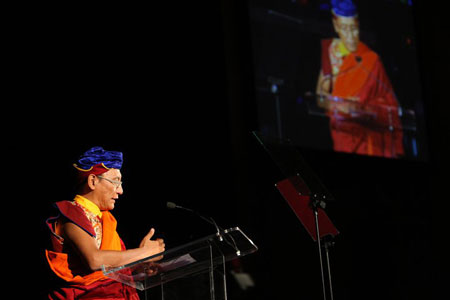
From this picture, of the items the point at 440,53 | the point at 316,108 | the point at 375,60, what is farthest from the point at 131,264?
the point at 440,53

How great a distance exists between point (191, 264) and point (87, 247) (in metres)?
0.44

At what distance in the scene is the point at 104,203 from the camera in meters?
2.78

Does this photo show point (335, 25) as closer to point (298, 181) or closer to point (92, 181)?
point (298, 181)

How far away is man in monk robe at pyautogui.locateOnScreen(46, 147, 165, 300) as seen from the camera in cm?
251

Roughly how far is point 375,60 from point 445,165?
60.6 inches

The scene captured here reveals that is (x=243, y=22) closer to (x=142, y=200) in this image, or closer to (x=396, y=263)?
(x=142, y=200)

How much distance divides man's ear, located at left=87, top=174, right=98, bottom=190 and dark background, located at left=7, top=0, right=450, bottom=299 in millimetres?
778

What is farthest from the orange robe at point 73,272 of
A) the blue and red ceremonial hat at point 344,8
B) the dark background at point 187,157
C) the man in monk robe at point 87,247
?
the blue and red ceremonial hat at point 344,8

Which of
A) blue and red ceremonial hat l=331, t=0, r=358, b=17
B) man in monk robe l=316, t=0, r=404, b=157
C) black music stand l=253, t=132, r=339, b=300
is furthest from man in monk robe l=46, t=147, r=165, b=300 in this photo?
blue and red ceremonial hat l=331, t=0, r=358, b=17

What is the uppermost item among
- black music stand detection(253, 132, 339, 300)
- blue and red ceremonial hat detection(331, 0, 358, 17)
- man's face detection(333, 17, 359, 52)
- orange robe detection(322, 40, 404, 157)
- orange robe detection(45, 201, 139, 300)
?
blue and red ceremonial hat detection(331, 0, 358, 17)

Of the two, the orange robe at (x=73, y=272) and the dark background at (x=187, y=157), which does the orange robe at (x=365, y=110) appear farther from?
the orange robe at (x=73, y=272)

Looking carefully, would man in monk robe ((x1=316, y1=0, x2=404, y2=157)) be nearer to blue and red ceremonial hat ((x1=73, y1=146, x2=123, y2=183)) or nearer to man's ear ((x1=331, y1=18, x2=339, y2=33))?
man's ear ((x1=331, y1=18, x2=339, y2=33))

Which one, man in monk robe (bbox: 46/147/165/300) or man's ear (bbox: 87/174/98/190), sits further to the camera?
man's ear (bbox: 87/174/98/190)

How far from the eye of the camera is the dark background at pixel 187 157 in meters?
4.02
